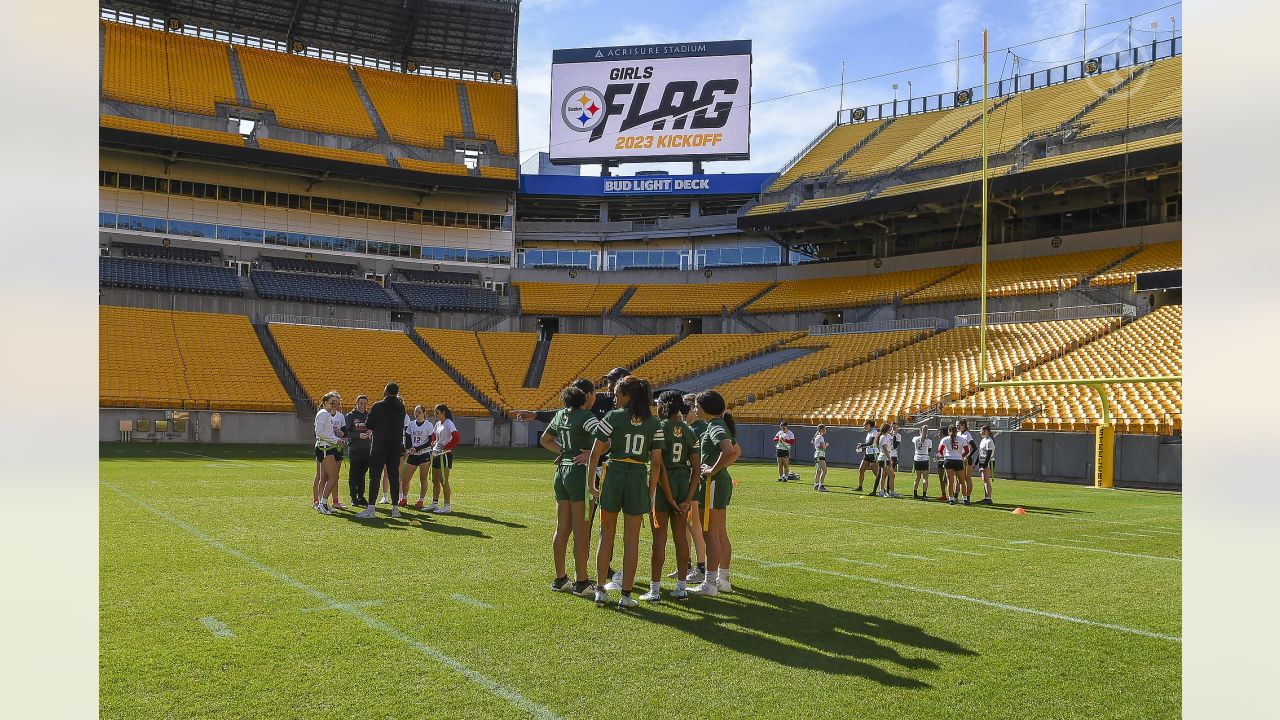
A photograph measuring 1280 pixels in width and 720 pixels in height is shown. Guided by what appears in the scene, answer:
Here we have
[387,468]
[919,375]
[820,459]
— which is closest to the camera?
[387,468]

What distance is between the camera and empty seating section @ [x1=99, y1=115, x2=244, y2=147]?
39.2 meters

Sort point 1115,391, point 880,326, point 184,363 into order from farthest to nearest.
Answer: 1. point 880,326
2. point 184,363
3. point 1115,391

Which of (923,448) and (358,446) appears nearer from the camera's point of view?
(358,446)

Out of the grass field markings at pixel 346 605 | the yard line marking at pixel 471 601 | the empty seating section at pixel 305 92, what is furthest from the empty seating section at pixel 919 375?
the empty seating section at pixel 305 92

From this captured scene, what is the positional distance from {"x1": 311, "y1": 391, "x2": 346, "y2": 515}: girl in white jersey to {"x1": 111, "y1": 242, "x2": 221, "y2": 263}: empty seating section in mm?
32903

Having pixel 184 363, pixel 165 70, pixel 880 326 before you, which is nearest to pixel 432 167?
pixel 165 70

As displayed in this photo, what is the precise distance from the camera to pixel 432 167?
151ft

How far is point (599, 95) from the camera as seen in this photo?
4625cm

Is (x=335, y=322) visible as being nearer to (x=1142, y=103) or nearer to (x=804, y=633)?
(x=1142, y=103)

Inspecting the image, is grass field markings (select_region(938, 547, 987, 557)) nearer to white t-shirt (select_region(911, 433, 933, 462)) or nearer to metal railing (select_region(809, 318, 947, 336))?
white t-shirt (select_region(911, 433, 933, 462))

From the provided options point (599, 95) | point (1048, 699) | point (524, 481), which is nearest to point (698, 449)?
point (1048, 699)

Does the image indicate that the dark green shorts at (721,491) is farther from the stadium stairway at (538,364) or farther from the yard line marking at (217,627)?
the stadium stairway at (538,364)

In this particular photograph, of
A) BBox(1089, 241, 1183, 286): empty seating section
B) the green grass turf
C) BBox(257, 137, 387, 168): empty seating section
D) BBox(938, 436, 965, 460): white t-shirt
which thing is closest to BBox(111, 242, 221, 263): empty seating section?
BBox(257, 137, 387, 168): empty seating section

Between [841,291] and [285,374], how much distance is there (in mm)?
25060
